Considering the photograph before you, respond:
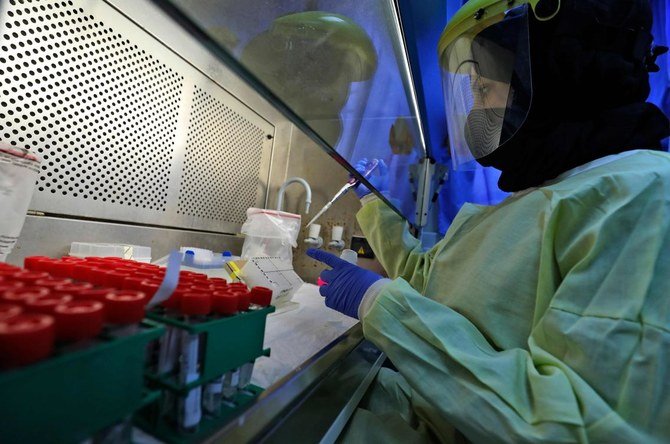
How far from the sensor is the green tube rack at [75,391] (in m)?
0.22

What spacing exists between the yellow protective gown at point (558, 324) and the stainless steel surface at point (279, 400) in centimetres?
12

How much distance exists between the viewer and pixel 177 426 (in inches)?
14.9

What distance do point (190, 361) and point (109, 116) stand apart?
0.92 meters

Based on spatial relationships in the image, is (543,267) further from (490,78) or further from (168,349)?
(168,349)

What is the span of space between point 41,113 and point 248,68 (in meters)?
0.74

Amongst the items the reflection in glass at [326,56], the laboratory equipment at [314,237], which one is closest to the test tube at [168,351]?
the reflection in glass at [326,56]

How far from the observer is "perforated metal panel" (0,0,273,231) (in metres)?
0.77

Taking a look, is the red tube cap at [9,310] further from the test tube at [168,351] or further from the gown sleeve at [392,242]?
the gown sleeve at [392,242]

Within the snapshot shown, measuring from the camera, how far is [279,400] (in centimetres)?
51

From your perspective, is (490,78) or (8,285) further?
(490,78)

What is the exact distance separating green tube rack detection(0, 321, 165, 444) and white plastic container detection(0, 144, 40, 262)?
654mm

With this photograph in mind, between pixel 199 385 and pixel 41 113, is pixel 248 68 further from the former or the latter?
pixel 41 113

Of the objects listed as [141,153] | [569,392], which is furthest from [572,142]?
[141,153]

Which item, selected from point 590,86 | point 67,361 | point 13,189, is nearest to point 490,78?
point 590,86
